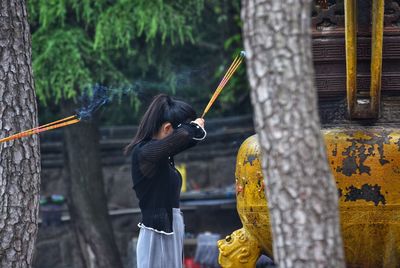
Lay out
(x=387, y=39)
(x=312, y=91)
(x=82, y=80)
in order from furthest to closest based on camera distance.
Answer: (x=82, y=80)
(x=387, y=39)
(x=312, y=91)

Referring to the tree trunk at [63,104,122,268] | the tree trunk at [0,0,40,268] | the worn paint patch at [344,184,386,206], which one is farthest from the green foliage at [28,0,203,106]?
the worn paint patch at [344,184,386,206]

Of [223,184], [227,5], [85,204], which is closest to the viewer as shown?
[85,204]

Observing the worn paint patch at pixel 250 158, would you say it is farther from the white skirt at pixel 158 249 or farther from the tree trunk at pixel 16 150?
the tree trunk at pixel 16 150

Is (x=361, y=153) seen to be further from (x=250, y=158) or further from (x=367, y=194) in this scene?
(x=250, y=158)

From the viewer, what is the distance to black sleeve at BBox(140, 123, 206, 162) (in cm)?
593

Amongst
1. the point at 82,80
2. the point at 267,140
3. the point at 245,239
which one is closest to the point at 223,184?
the point at 82,80

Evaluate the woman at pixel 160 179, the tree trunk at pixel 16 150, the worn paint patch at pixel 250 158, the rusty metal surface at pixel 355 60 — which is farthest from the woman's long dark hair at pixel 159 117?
the rusty metal surface at pixel 355 60

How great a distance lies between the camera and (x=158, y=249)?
239 inches

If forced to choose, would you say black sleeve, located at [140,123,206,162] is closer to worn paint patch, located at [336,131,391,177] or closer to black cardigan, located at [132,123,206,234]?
black cardigan, located at [132,123,206,234]

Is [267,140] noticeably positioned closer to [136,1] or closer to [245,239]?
[245,239]

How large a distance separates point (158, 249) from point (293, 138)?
2521mm

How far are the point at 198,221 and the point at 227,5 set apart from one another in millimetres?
2671

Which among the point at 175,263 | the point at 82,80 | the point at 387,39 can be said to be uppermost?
the point at 387,39

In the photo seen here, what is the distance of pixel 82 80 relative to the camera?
9.75 meters
